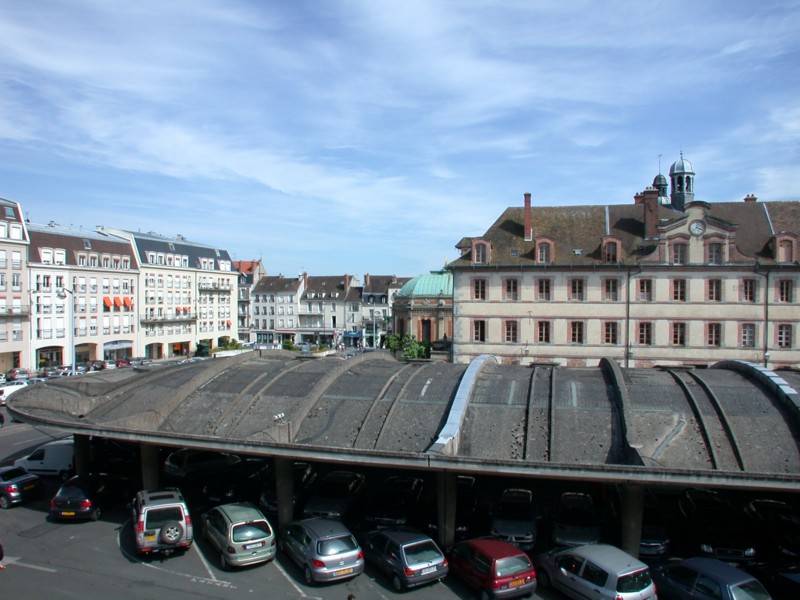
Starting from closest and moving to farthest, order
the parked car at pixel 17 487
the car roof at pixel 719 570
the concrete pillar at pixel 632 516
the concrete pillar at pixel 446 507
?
the car roof at pixel 719 570
the concrete pillar at pixel 632 516
the concrete pillar at pixel 446 507
the parked car at pixel 17 487

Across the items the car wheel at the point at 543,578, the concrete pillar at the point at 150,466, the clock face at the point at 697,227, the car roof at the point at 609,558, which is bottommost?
the car wheel at the point at 543,578

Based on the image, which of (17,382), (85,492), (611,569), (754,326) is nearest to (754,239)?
(754,326)

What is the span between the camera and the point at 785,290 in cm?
4444

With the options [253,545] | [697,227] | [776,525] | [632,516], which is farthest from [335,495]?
[697,227]

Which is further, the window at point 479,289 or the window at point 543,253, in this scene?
the window at point 479,289

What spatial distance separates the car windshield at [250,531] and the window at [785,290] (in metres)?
40.7

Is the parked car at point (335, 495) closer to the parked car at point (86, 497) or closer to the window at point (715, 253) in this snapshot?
the parked car at point (86, 497)

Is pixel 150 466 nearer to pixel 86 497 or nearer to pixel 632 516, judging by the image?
pixel 86 497

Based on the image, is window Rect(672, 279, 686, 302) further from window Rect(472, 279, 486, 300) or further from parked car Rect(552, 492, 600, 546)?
parked car Rect(552, 492, 600, 546)

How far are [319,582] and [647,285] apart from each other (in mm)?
36862

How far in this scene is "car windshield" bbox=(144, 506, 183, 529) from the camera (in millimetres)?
18294

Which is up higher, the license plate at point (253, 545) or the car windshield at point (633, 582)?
the car windshield at point (633, 582)

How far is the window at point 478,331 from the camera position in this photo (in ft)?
162

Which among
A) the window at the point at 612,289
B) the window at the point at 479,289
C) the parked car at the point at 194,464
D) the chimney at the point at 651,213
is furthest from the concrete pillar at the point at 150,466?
the chimney at the point at 651,213
